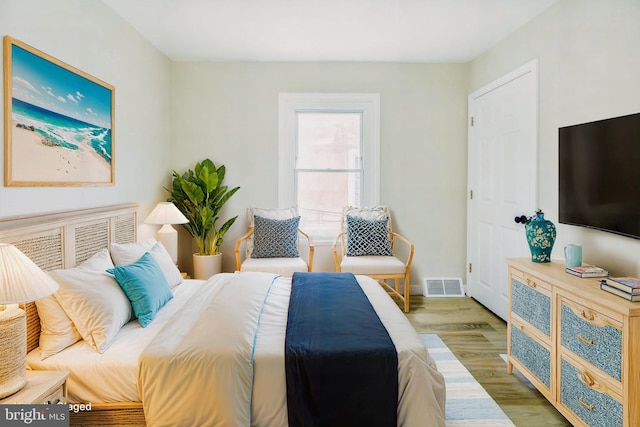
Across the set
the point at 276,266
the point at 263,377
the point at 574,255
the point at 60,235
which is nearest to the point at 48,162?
the point at 60,235

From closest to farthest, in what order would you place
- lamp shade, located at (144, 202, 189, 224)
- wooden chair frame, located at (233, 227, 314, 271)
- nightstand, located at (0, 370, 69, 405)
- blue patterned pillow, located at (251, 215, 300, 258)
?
nightstand, located at (0, 370, 69, 405) < lamp shade, located at (144, 202, 189, 224) < wooden chair frame, located at (233, 227, 314, 271) < blue patterned pillow, located at (251, 215, 300, 258)

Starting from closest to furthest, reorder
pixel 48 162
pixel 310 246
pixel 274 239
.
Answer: pixel 48 162, pixel 310 246, pixel 274 239

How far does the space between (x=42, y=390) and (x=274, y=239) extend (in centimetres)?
274

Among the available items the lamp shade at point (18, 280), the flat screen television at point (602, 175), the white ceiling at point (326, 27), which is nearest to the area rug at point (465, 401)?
the flat screen television at point (602, 175)

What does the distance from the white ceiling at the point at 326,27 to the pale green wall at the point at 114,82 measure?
235mm

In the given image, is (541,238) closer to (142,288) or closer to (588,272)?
(588,272)

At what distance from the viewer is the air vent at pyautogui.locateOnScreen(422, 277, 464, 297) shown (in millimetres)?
4719

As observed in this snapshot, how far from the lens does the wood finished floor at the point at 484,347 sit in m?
2.39

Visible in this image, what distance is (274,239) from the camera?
4289mm

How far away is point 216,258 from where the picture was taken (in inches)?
174

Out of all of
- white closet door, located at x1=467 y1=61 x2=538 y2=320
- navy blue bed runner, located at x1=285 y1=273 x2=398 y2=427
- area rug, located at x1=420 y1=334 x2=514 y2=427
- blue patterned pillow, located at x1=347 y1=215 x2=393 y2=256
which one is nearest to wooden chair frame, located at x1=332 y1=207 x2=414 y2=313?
blue patterned pillow, located at x1=347 y1=215 x2=393 y2=256

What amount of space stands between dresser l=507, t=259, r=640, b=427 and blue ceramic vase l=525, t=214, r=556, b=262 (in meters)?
0.08

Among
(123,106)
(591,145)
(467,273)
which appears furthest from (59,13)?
(467,273)

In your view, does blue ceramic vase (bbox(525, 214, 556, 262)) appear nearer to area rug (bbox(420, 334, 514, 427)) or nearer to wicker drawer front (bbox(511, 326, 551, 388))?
wicker drawer front (bbox(511, 326, 551, 388))
